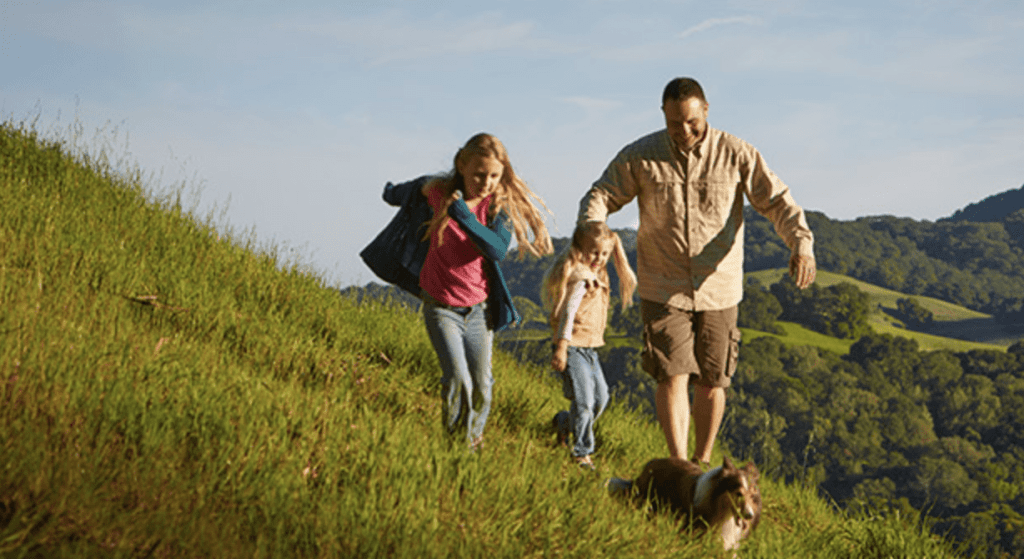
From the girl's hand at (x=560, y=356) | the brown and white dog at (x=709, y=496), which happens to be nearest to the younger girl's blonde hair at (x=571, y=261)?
the girl's hand at (x=560, y=356)

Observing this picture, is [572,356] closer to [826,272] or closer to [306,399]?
[306,399]

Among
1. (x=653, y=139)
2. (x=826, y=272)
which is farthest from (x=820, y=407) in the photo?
(x=653, y=139)

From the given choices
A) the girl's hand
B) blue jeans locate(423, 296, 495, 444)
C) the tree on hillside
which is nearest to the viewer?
blue jeans locate(423, 296, 495, 444)

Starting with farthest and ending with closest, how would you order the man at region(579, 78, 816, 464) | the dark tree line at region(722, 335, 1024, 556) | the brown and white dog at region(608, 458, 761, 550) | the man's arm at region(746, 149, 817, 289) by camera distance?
the dark tree line at region(722, 335, 1024, 556), the man's arm at region(746, 149, 817, 289), the man at region(579, 78, 816, 464), the brown and white dog at region(608, 458, 761, 550)

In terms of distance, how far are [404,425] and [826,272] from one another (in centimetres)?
18442

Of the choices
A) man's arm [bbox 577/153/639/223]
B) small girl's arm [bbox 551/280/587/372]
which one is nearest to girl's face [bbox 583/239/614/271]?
small girl's arm [bbox 551/280/587/372]

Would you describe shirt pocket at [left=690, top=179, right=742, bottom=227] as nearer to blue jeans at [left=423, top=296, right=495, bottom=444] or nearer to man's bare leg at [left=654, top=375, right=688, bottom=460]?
man's bare leg at [left=654, top=375, right=688, bottom=460]

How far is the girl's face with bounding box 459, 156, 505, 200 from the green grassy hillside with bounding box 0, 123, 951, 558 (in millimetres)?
1222

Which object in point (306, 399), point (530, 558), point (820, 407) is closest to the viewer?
point (530, 558)

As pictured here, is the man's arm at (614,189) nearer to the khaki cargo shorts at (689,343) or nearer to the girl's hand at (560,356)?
the khaki cargo shorts at (689,343)

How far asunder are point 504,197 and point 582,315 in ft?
3.53

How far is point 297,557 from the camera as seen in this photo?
241 cm

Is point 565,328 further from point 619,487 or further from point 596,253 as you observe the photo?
point 619,487

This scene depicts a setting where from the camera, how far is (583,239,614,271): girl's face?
15.9ft
